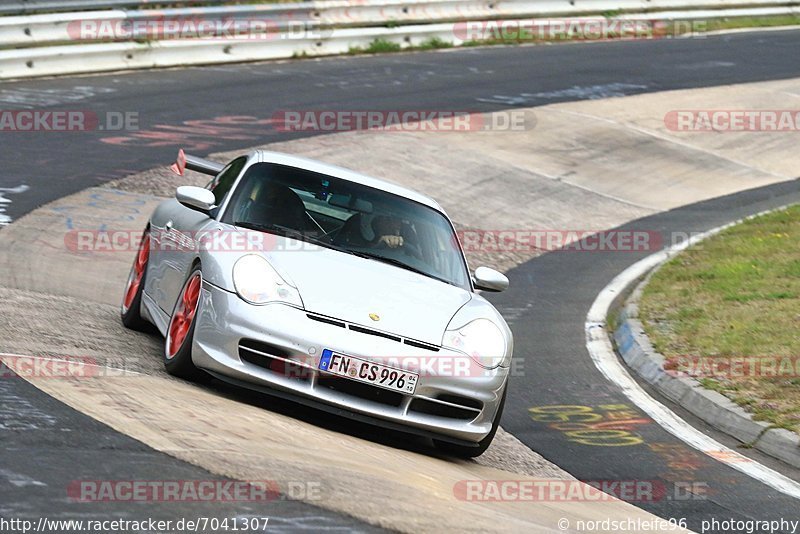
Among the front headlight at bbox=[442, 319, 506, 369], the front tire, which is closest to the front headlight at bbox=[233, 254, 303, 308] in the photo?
the front tire

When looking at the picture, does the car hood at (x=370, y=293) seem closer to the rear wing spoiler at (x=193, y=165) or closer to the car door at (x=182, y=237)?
the car door at (x=182, y=237)

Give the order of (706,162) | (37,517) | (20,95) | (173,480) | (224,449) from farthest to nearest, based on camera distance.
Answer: (706,162)
(20,95)
(224,449)
(173,480)
(37,517)

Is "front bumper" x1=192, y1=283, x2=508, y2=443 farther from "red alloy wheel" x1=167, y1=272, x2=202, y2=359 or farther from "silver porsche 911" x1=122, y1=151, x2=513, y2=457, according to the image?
"red alloy wheel" x1=167, y1=272, x2=202, y2=359

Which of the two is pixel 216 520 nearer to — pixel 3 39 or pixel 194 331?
pixel 194 331

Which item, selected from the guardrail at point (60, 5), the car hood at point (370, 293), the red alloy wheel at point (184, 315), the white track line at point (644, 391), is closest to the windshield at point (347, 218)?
the car hood at point (370, 293)

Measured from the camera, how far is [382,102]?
20.1 meters

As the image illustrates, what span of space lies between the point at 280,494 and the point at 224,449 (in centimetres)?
56

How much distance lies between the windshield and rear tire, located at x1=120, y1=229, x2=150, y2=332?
115 centimetres

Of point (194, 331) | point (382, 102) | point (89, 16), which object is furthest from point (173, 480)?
point (89, 16)

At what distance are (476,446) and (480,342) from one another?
584 mm

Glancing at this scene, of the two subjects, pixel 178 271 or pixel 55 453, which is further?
pixel 178 271

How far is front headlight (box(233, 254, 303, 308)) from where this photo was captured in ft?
22.9

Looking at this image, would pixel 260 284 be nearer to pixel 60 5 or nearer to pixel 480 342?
pixel 480 342

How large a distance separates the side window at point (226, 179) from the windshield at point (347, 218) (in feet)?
0.58
